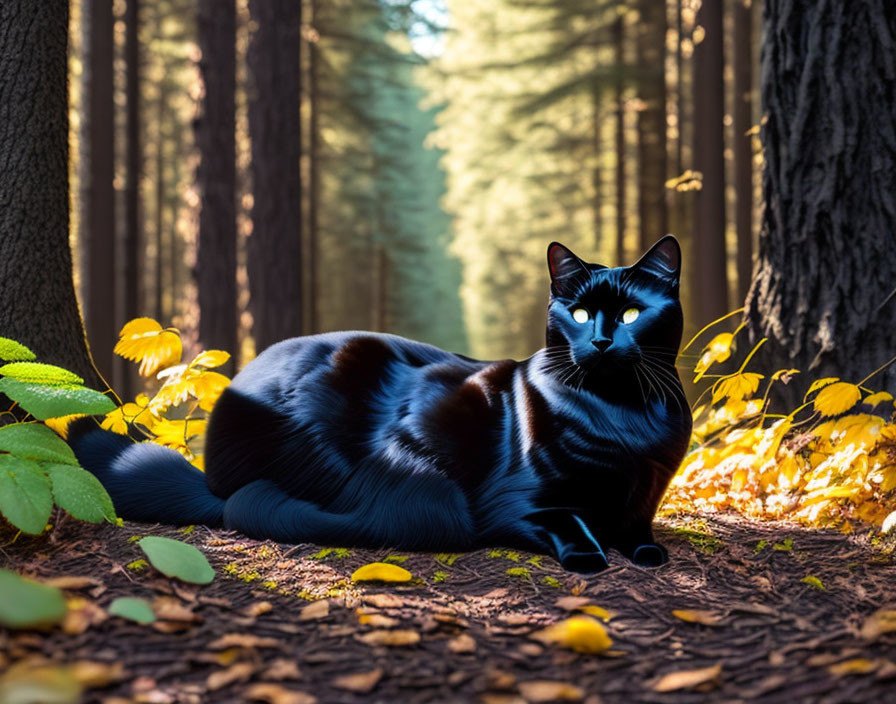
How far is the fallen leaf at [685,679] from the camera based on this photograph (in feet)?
5.40

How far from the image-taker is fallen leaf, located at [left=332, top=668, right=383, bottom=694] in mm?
1618

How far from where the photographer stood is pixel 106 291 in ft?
28.2

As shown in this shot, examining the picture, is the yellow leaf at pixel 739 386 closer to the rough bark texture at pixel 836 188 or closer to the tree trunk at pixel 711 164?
the rough bark texture at pixel 836 188

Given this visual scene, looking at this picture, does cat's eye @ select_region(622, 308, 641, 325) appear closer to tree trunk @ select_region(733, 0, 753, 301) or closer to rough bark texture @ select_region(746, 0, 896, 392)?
rough bark texture @ select_region(746, 0, 896, 392)

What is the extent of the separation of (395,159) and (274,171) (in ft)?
46.3

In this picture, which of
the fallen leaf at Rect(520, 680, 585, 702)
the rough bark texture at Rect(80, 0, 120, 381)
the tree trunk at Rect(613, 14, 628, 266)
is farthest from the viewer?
the tree trunk at Rect(613, 14, 628, 266)

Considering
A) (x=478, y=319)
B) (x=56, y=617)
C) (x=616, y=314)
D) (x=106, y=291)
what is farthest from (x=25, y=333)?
(x=478, y=319)

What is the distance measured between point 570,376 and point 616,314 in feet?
0.88

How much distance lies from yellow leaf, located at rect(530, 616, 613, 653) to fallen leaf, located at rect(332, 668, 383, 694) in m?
0.46

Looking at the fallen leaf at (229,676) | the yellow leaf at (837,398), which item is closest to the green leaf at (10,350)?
the fallen leaf at (229,676)

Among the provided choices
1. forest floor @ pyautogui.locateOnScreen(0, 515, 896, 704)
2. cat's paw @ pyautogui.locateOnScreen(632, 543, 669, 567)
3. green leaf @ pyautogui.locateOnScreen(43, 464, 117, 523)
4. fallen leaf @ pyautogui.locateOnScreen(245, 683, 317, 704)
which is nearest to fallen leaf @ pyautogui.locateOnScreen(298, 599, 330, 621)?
forest floor @ pyautogui.locateOnScreen(0, 515, 896, 704)

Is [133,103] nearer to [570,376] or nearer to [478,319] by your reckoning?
[570,376]

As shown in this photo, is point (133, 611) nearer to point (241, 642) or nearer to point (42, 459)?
point (241, 642)

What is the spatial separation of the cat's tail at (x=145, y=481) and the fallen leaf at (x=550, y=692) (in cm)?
164
